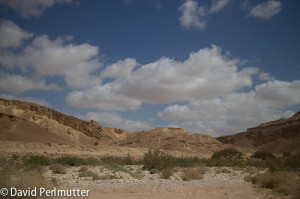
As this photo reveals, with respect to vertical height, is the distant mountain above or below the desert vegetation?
above

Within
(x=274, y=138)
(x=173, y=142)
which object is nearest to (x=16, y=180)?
(x=173, y=142)

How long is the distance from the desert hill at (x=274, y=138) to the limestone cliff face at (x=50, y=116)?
49559 mm

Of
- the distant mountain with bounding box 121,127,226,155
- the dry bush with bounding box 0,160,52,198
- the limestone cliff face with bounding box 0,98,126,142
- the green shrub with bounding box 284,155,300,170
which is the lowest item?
the green shrub with bounding box 284,155,300,170

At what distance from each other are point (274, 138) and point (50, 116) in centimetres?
7258

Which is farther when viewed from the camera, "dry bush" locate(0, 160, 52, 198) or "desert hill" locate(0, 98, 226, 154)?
"desert hill" locate(0, 98, 226, 154)

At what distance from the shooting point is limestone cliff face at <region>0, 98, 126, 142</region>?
215ft

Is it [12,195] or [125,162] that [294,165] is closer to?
[125,162]

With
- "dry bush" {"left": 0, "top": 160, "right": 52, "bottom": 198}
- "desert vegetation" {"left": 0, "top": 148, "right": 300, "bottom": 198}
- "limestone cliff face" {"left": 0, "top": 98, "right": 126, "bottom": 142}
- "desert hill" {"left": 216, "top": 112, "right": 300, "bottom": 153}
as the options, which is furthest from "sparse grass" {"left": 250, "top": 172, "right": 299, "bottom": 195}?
"limestone cliff face" {"left": 0, "top": 98, "right": 126, "bottom": 142}

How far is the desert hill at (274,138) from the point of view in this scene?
68.1 metres

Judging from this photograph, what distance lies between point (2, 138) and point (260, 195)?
164ft

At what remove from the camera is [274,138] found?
83438 millimetres

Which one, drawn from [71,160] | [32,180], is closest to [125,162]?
[71,160]

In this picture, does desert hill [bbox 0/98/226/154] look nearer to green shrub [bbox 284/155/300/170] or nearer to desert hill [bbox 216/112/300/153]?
desert hill [bbox 216/112/300/153]

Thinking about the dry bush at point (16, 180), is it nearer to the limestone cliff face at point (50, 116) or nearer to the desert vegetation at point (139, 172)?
the desert vegetation at point (139, 172)
